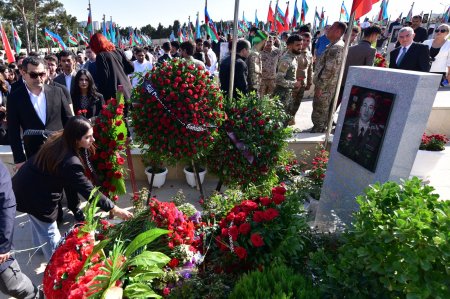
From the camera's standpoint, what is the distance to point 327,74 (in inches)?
212

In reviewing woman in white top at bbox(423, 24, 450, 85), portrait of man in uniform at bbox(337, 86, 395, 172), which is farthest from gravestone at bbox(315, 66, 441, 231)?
woman in white top at bbox(423, 24, 450, 85)

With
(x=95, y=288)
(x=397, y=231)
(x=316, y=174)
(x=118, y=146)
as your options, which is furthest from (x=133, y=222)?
(x=316, y=174)

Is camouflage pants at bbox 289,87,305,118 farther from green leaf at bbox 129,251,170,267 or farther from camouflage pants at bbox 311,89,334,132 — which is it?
green leaf at bbox 129,251,170,267

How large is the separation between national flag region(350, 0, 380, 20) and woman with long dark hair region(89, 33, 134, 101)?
10.7 feet

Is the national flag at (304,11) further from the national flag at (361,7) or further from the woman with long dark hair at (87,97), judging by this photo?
the woman with long dark hair at (87,97)

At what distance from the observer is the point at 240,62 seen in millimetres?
5039

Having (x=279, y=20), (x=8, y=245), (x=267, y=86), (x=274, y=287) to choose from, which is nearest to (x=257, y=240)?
(x=274, y=287)

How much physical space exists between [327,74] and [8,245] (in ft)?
16.5

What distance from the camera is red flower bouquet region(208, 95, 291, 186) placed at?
3.71 m

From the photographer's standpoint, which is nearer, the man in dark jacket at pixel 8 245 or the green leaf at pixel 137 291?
the green leaf at pixel 137 291

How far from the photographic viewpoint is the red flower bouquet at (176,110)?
3326mm

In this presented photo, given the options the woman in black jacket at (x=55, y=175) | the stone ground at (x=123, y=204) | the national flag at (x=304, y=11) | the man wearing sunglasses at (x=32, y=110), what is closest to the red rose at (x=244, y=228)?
the woman in black jacket at (x=55, y=175)

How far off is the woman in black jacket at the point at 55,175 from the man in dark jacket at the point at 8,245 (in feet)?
1.18

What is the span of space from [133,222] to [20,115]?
1843mm
